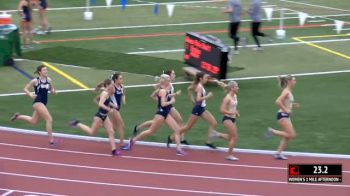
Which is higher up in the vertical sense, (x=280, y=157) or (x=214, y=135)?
(x=214, y=135)

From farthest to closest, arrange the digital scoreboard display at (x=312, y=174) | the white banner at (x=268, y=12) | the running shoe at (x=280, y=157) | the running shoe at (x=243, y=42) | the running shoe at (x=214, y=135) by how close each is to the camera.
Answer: the white banner at (x=268, y=12) < the running shoe at (x=243, y=42) < the running shoe at (x=214, y=135) < the running shoe at (x=280, y=157) < the digital scoreboard display at (x=312, y=174)

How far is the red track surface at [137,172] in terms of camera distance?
1484 centimetres

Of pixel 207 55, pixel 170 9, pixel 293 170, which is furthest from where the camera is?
pixel 170 9

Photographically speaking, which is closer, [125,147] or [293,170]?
[293,170]

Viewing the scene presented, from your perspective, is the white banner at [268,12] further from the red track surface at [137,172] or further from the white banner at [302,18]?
the red track surface at [137,172]

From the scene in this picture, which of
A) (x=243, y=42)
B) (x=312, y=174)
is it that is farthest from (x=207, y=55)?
(x=312, y=174)

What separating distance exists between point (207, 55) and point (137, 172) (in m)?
7.08

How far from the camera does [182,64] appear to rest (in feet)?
81.3

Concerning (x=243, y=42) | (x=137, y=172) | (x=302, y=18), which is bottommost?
(x=137, y=172)

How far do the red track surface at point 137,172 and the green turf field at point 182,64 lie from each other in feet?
3.34

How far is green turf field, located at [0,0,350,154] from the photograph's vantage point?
748 inches

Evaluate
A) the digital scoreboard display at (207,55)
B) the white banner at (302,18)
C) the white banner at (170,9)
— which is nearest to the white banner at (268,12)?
the white banner at (302,18)

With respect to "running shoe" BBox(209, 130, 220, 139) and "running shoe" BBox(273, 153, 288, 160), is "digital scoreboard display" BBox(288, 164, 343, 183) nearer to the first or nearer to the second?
"running shoe" BBox(273, 153, 288, 160)

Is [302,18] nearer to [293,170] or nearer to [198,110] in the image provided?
[198,110]
